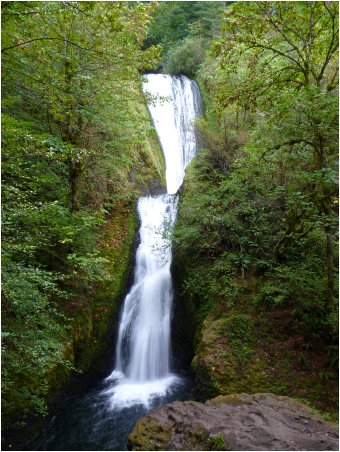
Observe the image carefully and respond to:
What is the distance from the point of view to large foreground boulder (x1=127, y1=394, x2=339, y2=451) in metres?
3.37

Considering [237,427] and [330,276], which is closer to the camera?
[237,427]

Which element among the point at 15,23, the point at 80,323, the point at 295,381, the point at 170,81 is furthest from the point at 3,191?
the point at 170,81

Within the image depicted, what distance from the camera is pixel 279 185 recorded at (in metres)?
6.45

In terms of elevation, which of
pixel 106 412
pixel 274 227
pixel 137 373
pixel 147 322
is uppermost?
pixel 274 227

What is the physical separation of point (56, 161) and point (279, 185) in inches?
193

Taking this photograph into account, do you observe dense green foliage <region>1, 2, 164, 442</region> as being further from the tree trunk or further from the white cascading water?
the tree trunk

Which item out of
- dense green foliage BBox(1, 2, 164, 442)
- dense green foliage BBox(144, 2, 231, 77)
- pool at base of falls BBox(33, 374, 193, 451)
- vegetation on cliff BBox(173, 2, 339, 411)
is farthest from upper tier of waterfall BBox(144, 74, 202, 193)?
pool at base of falls BBox(33, 374, 193, 451)

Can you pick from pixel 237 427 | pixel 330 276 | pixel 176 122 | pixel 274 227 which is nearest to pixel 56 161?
pixel 274 227

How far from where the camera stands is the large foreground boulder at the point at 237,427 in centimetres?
337

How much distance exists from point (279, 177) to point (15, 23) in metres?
5.67

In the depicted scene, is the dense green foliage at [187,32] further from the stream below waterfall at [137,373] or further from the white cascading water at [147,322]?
the stream below waterfall at [137,373]

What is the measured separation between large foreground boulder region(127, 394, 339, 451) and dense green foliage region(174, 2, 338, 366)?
65.0 inches

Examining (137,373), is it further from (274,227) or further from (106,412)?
(274,227)

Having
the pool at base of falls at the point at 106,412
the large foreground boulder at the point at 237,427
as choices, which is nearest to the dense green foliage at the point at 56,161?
the pool at base of falls at the point at 106,412
